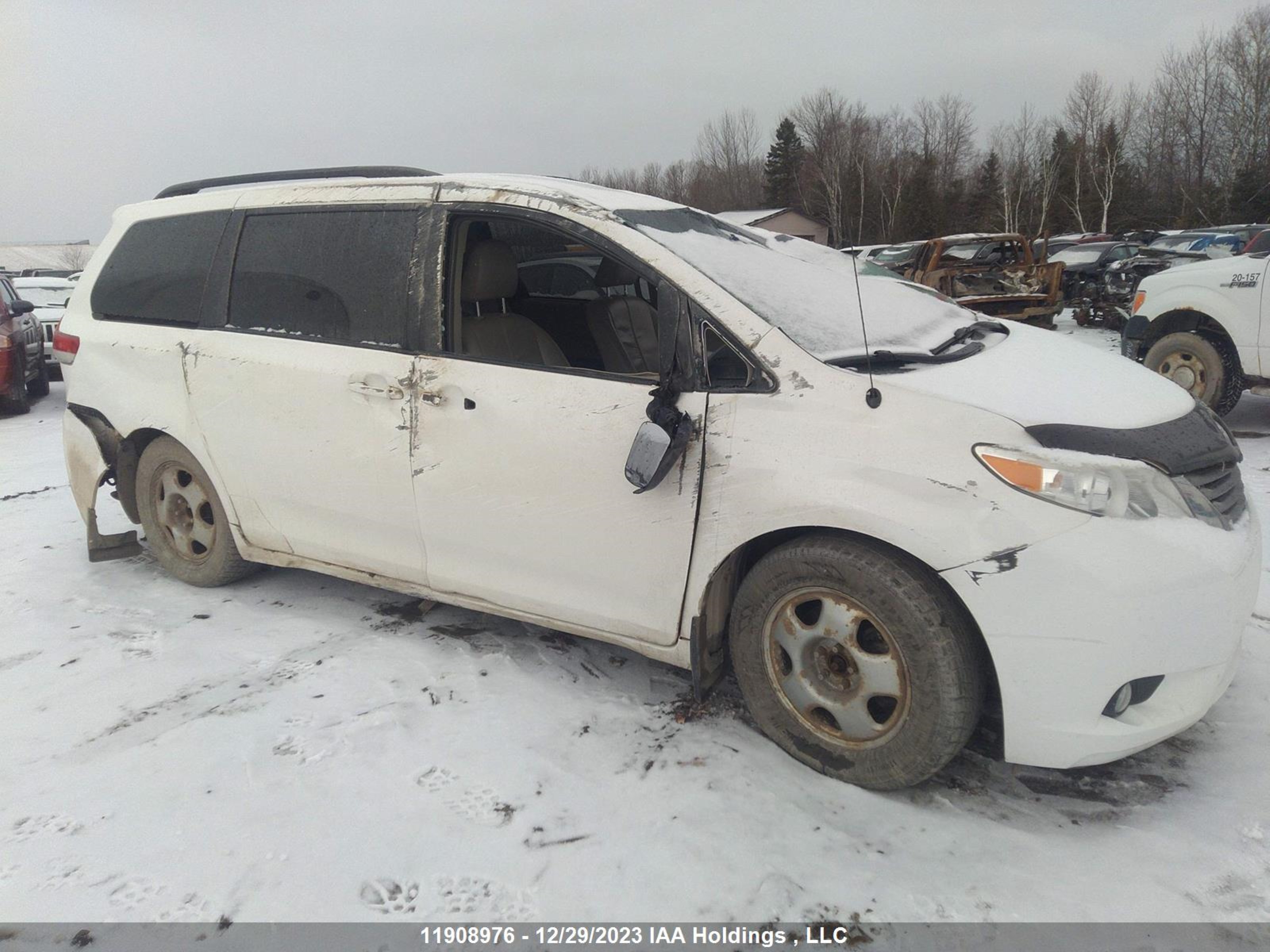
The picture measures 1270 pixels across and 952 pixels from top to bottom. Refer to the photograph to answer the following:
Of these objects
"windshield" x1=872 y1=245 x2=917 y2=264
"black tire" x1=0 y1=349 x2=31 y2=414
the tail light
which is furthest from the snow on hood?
"windshield" x1=872 y1=245 x2=917 y2=264

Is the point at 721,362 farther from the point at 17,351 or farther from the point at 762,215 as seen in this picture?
the point at 762,215

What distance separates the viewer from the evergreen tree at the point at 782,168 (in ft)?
171

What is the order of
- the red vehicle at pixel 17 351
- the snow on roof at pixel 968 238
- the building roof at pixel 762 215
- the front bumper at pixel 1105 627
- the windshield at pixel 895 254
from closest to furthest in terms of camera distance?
1. the front bumper at pixel 1105 627
2. the red vehicle at pixel 17 351
3. the snow on roof at pixel 968 238
4. the windshield at pixel 895 254
5. the building roof at pixel 762 215

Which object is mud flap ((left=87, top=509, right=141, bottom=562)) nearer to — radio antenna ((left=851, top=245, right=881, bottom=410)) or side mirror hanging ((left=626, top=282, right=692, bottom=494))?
side mirror hanging ((left=626, top=282, right=692, bottom=494))

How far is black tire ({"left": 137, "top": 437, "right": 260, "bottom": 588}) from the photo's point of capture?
12.3 ft

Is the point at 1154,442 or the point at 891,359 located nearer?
the point at 1154,442

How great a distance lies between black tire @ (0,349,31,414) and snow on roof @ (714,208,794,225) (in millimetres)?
8024

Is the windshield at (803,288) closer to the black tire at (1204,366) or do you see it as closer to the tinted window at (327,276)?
the tinted window at (327,276)

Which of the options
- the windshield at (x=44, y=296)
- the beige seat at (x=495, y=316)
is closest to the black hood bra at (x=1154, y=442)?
the beige seat at (x=495, y=316)

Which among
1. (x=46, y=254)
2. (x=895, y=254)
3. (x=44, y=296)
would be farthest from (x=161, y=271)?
(x=46, y=254)

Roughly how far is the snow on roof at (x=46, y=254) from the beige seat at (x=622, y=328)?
7750 cm

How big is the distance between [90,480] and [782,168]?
55.9 m

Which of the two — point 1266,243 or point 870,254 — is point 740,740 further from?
point 870,254

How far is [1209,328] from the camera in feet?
22.7
